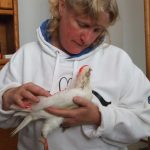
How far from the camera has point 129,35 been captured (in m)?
1.98

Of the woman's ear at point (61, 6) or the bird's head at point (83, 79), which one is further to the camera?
the woman's ear at point (61, 6)

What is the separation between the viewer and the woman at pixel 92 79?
686 millimetres

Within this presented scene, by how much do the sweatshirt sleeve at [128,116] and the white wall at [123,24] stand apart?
1084 millimetres

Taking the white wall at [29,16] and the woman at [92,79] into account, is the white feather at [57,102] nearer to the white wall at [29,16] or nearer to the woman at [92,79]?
the woman at [92,79]

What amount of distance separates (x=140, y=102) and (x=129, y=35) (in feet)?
4.25

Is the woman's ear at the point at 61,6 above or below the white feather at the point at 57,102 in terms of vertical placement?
above

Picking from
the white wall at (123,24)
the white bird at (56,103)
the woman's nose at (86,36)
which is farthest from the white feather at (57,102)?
the white wall at (123,24)

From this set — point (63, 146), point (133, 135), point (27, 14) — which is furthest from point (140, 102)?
point (27, 14)

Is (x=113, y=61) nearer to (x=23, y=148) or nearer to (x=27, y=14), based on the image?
(x=23, y=148)

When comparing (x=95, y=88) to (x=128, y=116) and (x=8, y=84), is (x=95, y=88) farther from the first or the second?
(x=8, y=84)

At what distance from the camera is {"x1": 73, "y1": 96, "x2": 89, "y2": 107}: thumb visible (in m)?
0.60

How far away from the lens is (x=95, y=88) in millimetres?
A: 738

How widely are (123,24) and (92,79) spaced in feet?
4.29

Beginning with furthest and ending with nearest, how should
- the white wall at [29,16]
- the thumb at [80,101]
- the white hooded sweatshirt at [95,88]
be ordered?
the white wall at [29,16]
the white hooded sweatshirt at [95,88]
the thumb at [80,101]
